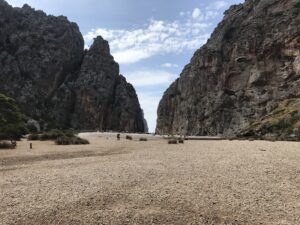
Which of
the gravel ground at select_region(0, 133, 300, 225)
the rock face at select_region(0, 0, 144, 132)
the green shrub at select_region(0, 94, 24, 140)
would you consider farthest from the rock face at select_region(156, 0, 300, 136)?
the gravel ground at select_region(0, 133, 300, 225)

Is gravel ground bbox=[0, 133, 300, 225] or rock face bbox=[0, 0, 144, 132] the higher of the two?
rock face bbox=[0, 0, 144, 132]

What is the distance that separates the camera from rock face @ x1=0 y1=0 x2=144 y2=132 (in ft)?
500

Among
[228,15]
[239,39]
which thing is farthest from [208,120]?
[228,15]

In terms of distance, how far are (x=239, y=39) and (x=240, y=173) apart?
346 feet

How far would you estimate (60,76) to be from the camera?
169750 mm

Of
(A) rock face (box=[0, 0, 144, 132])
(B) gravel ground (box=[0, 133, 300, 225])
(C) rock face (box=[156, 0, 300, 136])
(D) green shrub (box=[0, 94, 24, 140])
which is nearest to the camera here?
(B) gravel ground (box=[0, 133, 300, 225])

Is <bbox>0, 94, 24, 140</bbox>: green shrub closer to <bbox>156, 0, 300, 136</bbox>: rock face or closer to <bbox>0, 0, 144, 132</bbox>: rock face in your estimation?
<bbox>156, 0, 300, 136</bbox>: rock face

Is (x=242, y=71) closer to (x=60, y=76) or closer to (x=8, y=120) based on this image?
(x=8, y=120)

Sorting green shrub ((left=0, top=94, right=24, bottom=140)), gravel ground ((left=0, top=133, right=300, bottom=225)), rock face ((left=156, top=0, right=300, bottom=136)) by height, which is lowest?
gravel ground ((left=0, top=133, right=300, bottom=225))

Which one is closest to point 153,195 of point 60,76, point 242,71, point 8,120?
point 8,120

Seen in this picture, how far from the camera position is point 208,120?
11569cm

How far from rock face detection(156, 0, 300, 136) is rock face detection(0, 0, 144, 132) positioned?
42361 mm

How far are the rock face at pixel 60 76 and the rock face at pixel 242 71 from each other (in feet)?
139

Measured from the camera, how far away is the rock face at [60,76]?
500 feet
